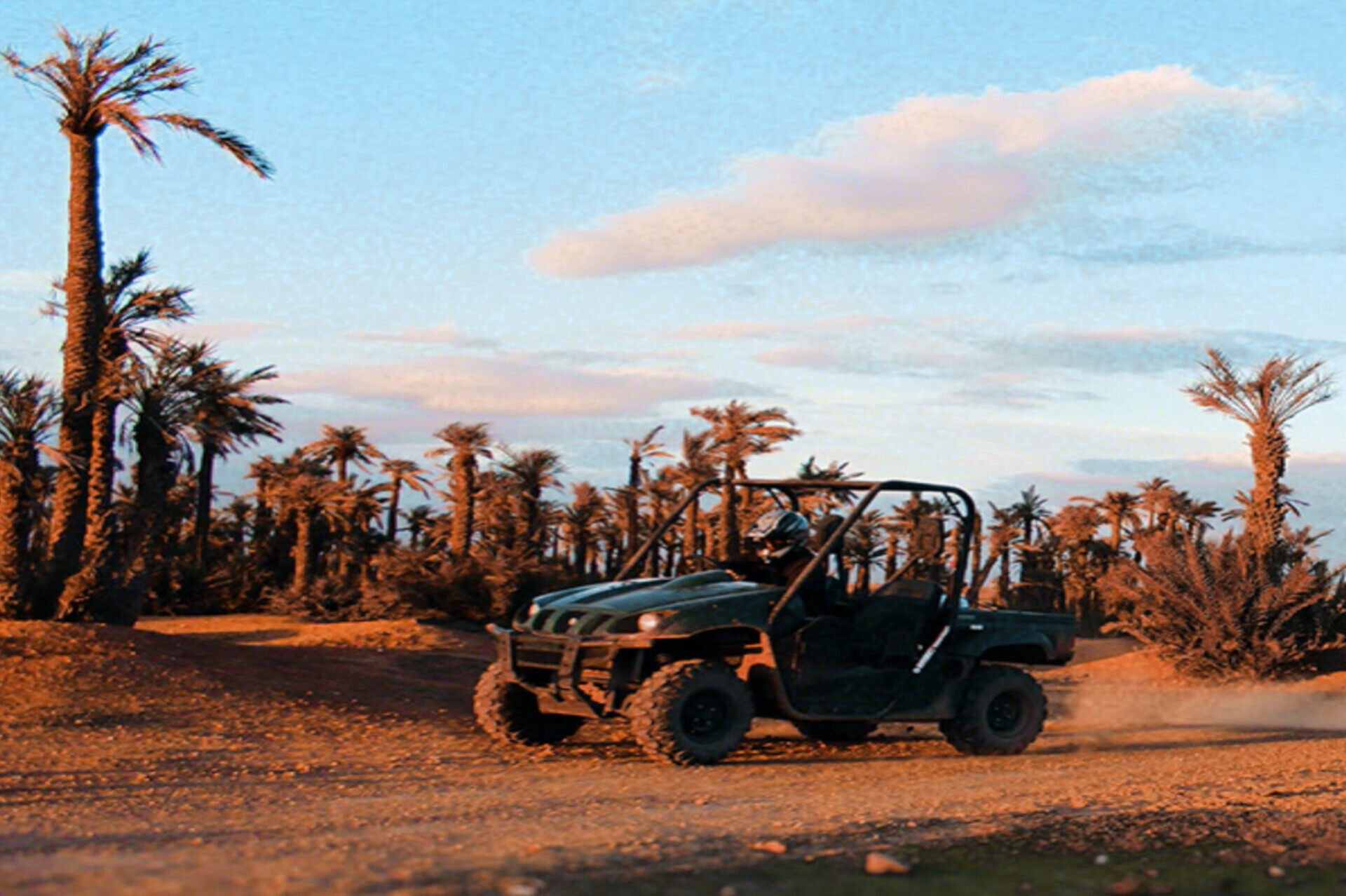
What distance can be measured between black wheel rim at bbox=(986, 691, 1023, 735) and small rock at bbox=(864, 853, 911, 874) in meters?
6.13

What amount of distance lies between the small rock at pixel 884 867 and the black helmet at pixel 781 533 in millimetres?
5473

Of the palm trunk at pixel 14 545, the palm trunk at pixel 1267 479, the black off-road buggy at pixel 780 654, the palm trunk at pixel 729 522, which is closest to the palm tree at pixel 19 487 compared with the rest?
the palm trunk at pixel 14 545

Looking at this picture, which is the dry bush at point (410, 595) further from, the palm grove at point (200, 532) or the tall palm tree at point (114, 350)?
the tall palm tree at point (114, 350)

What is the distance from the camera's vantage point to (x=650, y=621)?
10156mm

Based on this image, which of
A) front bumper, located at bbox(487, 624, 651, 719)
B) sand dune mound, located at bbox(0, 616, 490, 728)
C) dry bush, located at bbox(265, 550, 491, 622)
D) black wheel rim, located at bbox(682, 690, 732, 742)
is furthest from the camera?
dry bush, located at bbox(265, 550, 491, 622)

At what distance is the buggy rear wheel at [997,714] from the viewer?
37.8 feet

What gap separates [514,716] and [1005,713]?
13.5ft

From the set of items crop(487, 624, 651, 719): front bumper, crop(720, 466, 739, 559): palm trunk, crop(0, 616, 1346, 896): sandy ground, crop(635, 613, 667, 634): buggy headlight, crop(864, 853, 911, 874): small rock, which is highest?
crop(720, 466, 739, 559): palm trunk

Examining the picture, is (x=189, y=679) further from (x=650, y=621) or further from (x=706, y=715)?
(x=706, y=715)

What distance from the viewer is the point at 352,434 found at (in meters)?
59.0

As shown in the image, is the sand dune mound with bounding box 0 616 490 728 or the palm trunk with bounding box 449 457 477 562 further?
the palm trunk with bounding box 449 457 477 562

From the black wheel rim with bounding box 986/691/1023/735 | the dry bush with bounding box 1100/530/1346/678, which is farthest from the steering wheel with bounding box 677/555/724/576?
the dry bush with bounding box 1100/530/1346/678

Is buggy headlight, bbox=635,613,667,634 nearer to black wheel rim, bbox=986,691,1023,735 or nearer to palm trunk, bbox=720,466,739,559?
black wheel rim, bbox=986,691,1023,735

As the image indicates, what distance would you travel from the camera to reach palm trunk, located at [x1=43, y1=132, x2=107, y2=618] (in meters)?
18.4
